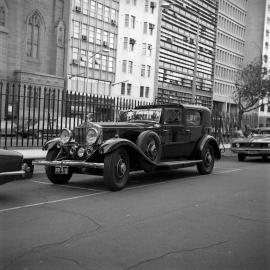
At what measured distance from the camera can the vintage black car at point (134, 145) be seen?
958 cm

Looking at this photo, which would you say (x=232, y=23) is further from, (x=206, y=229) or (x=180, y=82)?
(x=206, y=229)

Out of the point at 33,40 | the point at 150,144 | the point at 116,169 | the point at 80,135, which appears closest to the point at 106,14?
the point at 33,40

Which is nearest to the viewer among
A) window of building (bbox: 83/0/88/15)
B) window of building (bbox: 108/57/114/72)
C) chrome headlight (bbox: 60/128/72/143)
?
chrome headlight (bbox: 60/128/72/143)

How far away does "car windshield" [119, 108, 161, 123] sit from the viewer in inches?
461

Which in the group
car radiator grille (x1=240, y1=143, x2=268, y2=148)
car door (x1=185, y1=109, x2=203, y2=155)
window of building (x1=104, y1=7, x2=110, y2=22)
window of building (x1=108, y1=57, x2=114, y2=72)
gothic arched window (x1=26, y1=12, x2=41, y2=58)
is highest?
window of building (x1=104, y1=7, x2=110, y2=22)

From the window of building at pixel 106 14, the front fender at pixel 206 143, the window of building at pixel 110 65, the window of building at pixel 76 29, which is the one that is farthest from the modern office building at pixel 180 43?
the front fender at pixel 206 143

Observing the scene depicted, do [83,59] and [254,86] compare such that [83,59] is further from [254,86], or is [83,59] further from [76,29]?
[254,86]

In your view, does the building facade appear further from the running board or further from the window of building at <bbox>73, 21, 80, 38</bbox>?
the running board

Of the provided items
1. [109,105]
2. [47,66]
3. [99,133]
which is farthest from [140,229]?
[47,66]

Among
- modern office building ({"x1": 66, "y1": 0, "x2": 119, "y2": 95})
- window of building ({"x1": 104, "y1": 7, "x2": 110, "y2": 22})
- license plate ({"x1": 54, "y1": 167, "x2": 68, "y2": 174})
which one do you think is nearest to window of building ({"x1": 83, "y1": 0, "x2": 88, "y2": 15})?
modern office building ({"x1": 66, "y1": 0, "x2": 119, "y2": 95})

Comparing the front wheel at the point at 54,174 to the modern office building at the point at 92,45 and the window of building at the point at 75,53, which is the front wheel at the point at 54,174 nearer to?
the modern office building at the point at 92,45

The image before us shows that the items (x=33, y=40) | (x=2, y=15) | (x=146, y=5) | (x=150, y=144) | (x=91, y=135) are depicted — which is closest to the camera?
(x=91, y=135)

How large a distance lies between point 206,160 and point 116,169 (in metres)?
4.29

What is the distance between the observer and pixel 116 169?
9500 millimetres
